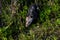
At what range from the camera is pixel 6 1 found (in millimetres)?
4910

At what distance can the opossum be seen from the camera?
4531 millimetres

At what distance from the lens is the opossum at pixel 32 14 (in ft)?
14.9

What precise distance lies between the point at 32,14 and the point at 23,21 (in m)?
0.26

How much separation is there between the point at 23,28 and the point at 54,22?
0.73 m

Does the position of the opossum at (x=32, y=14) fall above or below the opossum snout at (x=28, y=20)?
above

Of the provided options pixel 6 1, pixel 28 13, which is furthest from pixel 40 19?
pixel 6 1

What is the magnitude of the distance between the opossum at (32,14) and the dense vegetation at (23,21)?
9 cm

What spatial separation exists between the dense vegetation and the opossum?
0.09 meters

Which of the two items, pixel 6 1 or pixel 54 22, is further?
pixel 6 1

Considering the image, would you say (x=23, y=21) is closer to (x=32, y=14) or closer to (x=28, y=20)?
(x=28, y=20)

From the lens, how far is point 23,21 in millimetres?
4590

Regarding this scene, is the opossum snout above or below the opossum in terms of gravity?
below

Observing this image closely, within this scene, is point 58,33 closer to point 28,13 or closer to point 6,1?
point 28,13

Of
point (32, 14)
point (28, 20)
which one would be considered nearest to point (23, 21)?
point (28, 20)
